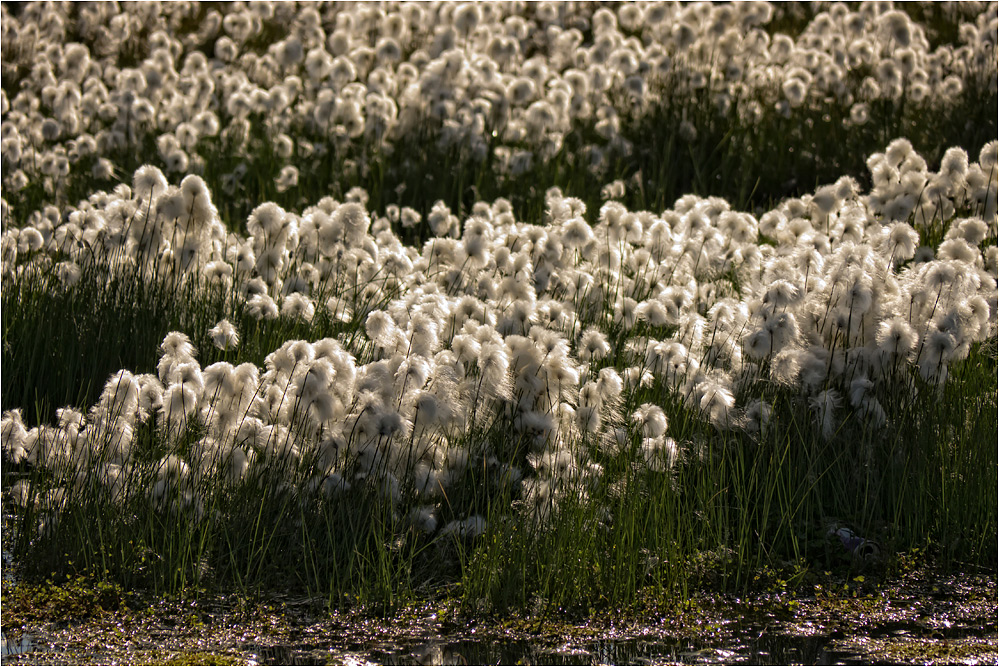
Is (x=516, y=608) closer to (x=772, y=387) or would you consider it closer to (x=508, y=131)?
(x=772, y=387)

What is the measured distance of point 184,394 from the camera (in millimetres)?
3959

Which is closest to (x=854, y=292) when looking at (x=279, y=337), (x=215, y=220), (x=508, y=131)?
(x=279, y=337)

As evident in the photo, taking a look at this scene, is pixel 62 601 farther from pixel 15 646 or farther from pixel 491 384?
pixel 491 384

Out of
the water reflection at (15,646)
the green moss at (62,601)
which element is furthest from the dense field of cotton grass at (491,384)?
the water reflection at (15,646)

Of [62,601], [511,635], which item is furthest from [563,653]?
[62,601]

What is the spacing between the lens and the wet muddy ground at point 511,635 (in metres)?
3.24

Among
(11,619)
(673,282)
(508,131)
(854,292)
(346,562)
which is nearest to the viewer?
(11,619)

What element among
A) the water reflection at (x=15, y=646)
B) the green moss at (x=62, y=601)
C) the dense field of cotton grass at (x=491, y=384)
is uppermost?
the dense field of cotton grass at (x=491, y=384)

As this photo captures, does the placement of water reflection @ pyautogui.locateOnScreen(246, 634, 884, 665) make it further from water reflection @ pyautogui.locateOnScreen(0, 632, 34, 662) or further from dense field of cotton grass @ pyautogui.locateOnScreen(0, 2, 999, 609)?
water reflection @ pyautogui.locateOnScreen(0, 632, 34, 662)

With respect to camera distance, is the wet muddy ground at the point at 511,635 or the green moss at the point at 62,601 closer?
the wet muddy ground at the point at 511,635

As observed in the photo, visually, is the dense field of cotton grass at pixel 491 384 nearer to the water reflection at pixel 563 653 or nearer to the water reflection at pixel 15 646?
the water reflection at pixel 563 653

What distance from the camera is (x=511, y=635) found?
3.39 meters

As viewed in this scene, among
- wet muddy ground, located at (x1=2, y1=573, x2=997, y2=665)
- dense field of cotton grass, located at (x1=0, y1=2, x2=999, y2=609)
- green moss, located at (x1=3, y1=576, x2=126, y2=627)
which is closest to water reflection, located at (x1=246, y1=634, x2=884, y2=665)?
wet muddy ground, located at (x1=2, y1=573, x2=997, y2=665)

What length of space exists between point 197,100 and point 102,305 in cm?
548
